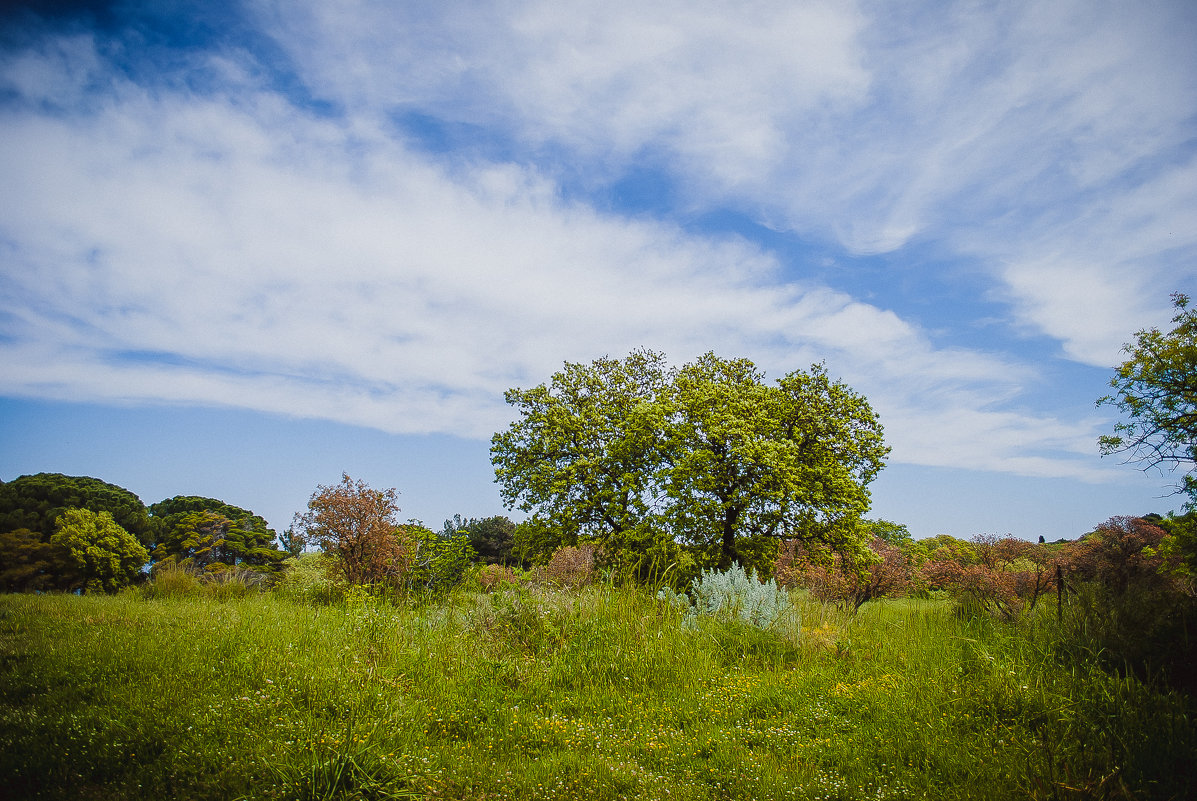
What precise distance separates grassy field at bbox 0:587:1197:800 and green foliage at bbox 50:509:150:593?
4711mm

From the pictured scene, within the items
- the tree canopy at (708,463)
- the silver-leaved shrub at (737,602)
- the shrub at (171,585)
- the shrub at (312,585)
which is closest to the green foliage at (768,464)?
the tree canopy at (708,463)

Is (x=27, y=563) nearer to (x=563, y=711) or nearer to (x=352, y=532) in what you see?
(x=352, y=532)

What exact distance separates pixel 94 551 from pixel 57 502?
5.76 feet

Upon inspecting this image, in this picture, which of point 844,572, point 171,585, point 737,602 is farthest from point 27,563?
point 844,572

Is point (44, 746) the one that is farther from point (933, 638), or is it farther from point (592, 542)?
point (592, 542)

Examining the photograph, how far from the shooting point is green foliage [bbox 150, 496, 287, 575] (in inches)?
874

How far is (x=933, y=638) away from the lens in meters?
6.72

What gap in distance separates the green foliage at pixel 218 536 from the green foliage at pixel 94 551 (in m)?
9.27

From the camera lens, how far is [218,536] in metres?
23.0

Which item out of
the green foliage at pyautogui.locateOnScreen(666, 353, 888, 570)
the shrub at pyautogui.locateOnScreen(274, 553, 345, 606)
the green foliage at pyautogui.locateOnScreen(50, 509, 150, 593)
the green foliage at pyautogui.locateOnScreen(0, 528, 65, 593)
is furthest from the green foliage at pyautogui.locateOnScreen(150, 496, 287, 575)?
the green foliage at pyautogui.locateOnScreen(666, 353, 888, 570)

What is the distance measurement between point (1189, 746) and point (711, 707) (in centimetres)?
345

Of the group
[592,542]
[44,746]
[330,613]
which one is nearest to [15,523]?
[330,613]

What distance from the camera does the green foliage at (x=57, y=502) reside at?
8.55 m

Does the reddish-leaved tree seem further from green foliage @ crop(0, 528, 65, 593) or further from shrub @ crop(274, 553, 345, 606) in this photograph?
green foliage @ crop(0, 528, 65, 593)
